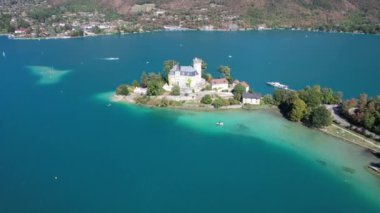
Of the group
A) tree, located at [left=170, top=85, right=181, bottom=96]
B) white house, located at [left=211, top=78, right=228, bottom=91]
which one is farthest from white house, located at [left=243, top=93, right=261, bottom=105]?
tree, located at [left=170, top=85, right=181, bottom=96]

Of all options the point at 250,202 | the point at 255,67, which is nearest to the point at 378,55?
the point at 255,67

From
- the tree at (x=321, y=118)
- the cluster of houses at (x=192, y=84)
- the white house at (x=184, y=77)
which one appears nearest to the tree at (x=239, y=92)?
the cluster of houses at (x=192, y=84)

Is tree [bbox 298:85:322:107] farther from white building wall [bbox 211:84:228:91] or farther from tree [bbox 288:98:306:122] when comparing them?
white building wall [bbox 211:84:228:91]

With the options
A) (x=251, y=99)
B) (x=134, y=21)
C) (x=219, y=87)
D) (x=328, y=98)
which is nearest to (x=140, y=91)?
(x=219, y=87)

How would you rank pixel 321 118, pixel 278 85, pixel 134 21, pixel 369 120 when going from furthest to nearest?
pixel 134 21 → pixel 278 85 → pixel 321 118 → pixel 369 120

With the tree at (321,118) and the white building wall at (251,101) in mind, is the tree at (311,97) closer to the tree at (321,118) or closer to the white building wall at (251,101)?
the tree at (321,118)

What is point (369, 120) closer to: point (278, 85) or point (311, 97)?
point (311, 97)

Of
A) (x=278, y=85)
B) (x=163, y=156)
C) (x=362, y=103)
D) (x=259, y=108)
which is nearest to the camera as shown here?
(x=163, y=156)

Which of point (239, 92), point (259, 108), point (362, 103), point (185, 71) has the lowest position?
point (259, 108)

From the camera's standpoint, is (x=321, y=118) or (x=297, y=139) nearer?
(x=297, y=139)
